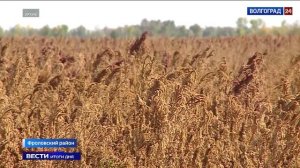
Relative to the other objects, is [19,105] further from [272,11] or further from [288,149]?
[272,11]

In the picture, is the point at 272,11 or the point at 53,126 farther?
the point at 272,11

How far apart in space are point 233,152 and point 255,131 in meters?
0.40

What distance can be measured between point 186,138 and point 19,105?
7.77 feet

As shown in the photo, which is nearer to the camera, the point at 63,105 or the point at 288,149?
the point at 288,149

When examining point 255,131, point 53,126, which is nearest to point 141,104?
point 53,126

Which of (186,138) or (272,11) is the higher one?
(272,11)

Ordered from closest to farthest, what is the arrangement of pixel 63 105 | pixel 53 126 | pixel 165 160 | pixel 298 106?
1. pixel 165 160
2. pixel 53 126
3. pixel 298 106
4. pixel 63 105

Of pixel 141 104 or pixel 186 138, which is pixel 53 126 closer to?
pixel 141 104

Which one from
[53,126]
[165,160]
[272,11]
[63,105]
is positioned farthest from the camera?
[272,11]

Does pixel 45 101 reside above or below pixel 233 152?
above

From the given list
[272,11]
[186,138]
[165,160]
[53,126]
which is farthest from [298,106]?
[272,11]

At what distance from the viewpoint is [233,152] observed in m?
4.07

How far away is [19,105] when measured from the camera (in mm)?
5266

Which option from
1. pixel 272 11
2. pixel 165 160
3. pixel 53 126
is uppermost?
pixel 272 11
